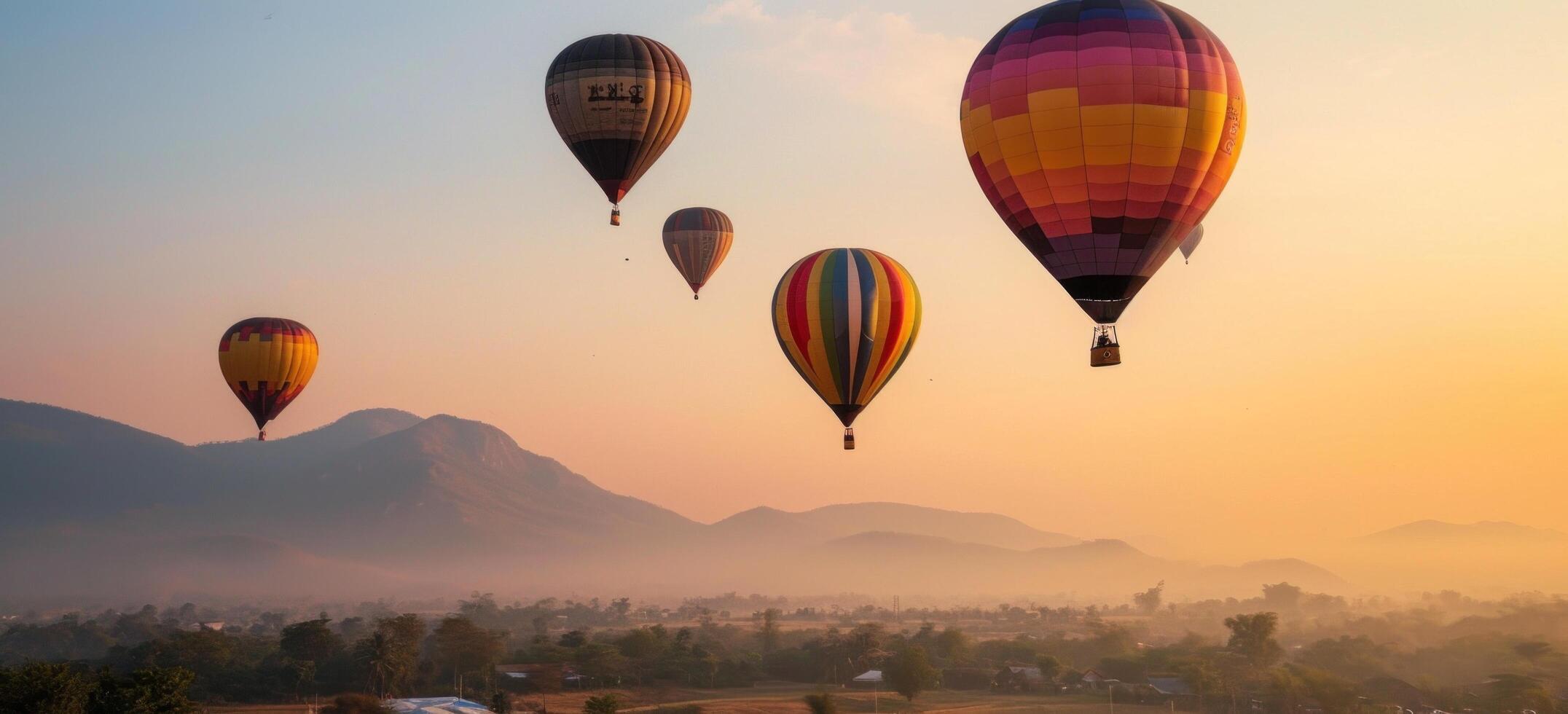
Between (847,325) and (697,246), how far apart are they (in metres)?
20.5

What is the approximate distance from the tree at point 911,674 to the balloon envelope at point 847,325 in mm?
47242

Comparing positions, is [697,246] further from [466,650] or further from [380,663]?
[466,650]

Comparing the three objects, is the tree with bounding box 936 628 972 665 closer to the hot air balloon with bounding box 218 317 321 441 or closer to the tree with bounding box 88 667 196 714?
the hot air balloon with bounding box 218 317 321 441

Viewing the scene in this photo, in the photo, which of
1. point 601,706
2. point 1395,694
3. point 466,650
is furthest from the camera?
point 466,650

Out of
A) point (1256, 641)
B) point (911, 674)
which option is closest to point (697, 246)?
point (911, 674)

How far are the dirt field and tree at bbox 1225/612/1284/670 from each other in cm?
1718

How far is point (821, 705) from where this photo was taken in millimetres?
82500

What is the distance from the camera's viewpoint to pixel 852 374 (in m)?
49.9

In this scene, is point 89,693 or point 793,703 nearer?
point 89,693

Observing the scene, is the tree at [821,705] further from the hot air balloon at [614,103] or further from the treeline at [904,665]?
the hot air balloon at [614,103]

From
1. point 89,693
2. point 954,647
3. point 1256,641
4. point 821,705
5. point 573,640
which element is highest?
point 1256,641

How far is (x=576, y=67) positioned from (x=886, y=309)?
14469 mm

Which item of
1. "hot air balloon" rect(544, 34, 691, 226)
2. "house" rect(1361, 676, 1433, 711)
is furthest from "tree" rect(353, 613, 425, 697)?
"house" rect(1361, 676, 1433, 711)

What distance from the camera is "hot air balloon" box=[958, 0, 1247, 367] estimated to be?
118 ft
